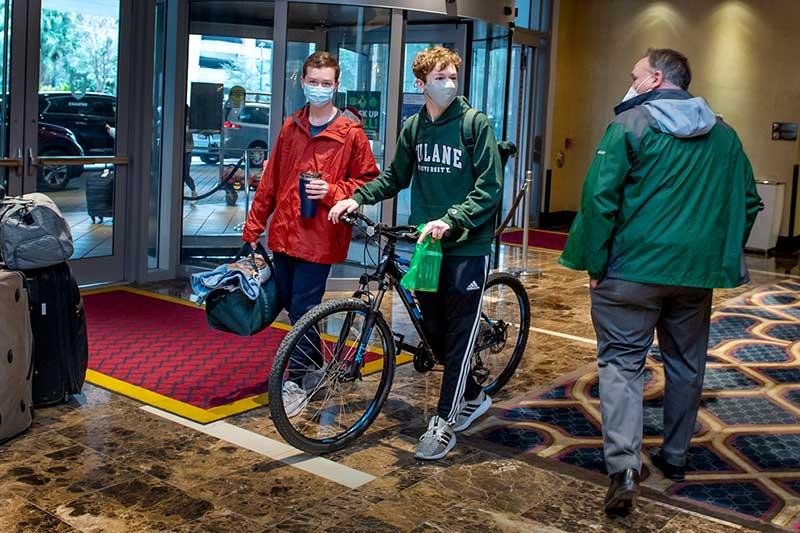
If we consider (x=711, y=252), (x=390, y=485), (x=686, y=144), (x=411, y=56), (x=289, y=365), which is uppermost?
(x=411, y=56)

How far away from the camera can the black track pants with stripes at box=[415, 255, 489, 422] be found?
12.9 ft

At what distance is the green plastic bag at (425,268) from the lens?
378 cm

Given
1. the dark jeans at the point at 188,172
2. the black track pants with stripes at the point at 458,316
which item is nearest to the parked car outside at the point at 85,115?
the dark jeans at the point at 188,172

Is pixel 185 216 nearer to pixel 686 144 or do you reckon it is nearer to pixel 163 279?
pixel 163 279

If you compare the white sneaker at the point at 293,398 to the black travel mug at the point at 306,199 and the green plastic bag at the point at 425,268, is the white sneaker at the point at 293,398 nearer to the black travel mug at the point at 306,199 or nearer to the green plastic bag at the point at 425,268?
the green plastic bag at the point at 425,268

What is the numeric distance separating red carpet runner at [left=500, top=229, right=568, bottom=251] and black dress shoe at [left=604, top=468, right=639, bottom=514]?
6738 millimetres

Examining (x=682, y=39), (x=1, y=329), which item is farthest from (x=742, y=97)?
(x=1, y=329)

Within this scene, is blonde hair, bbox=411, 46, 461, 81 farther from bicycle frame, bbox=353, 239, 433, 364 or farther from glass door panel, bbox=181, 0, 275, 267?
glass door panel, bbox=181, 0, 275, 267

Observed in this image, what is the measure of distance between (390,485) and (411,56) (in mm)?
4616

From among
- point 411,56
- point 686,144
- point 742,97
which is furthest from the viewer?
point 742,97

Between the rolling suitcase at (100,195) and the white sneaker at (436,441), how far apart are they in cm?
374

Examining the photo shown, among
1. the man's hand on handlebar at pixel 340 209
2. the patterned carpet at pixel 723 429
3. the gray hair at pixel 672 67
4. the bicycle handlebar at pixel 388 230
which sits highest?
the gray hair at pixel 672 67

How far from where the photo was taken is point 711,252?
3.39m

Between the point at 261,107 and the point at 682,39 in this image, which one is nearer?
the point at 261,107
